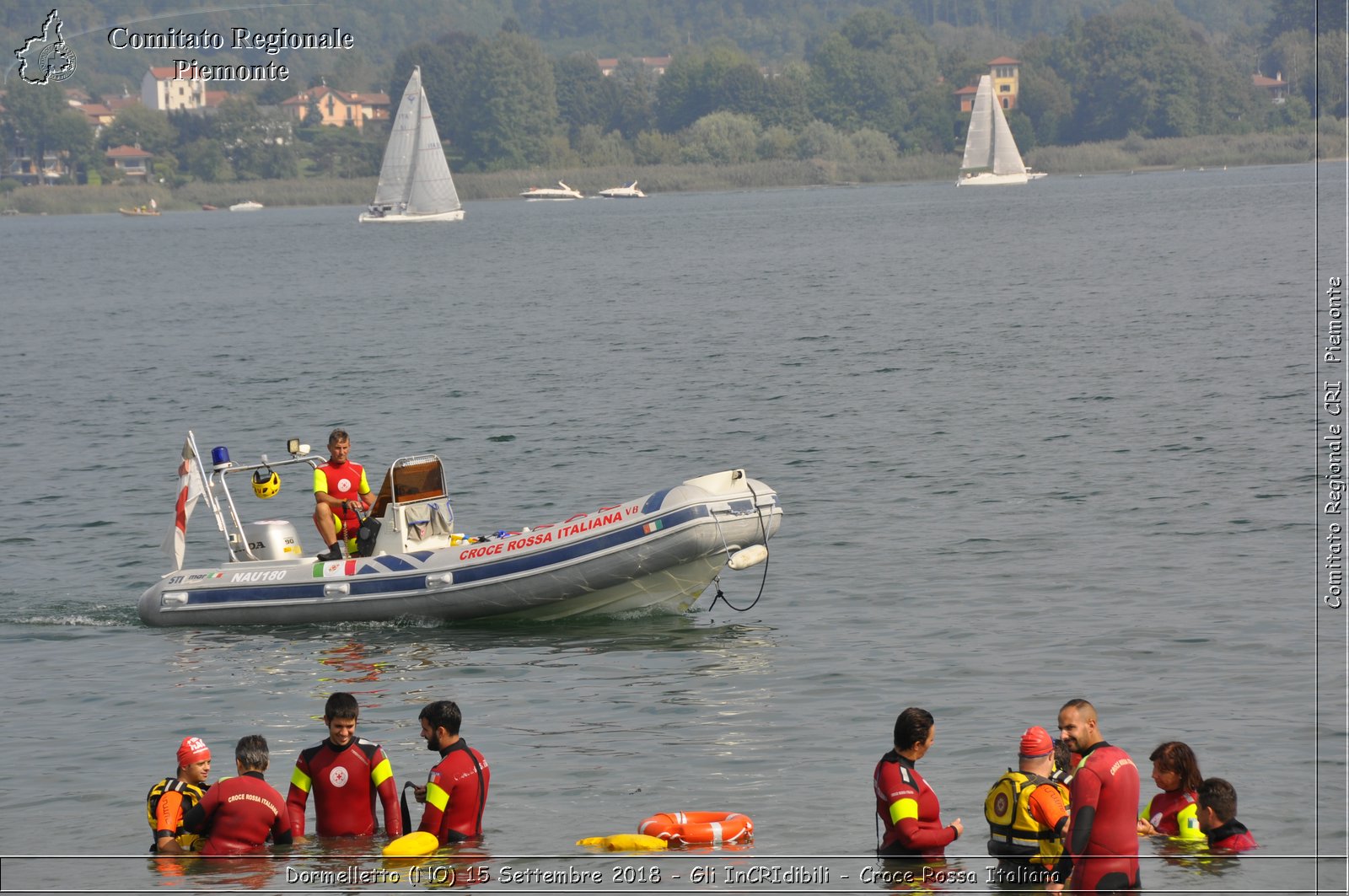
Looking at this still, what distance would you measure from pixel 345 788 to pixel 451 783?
765mm

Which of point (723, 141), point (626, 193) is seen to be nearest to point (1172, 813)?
point (626, 193)

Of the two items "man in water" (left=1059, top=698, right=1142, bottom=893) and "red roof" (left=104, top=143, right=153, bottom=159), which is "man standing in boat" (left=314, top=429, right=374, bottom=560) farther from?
"red roof" (left=104, top=143, right=153, bottom=159)

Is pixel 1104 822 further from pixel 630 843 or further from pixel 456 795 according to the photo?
pixel 456 795

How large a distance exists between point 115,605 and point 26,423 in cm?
1738

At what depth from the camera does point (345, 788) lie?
1055 centimetres

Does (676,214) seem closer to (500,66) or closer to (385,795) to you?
(500,66)

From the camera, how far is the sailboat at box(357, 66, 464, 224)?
94.9 metres

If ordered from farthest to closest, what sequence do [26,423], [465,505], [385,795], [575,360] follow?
[575,360], [26,423], [465,505], [385,795]

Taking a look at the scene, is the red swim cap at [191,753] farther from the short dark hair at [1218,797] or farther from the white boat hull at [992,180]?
the white boat hull at [992,180]

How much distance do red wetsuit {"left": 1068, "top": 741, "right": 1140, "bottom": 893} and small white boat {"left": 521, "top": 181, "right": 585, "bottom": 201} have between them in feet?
541

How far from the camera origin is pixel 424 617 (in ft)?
54.4

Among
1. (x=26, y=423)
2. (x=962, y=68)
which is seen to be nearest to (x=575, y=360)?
(x=26, y=423)

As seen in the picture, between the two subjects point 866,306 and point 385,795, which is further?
point 866,306

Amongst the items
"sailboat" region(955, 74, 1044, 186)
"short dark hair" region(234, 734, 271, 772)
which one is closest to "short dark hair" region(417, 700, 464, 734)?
"short dark hair" region(234, 734, 271, 772)
